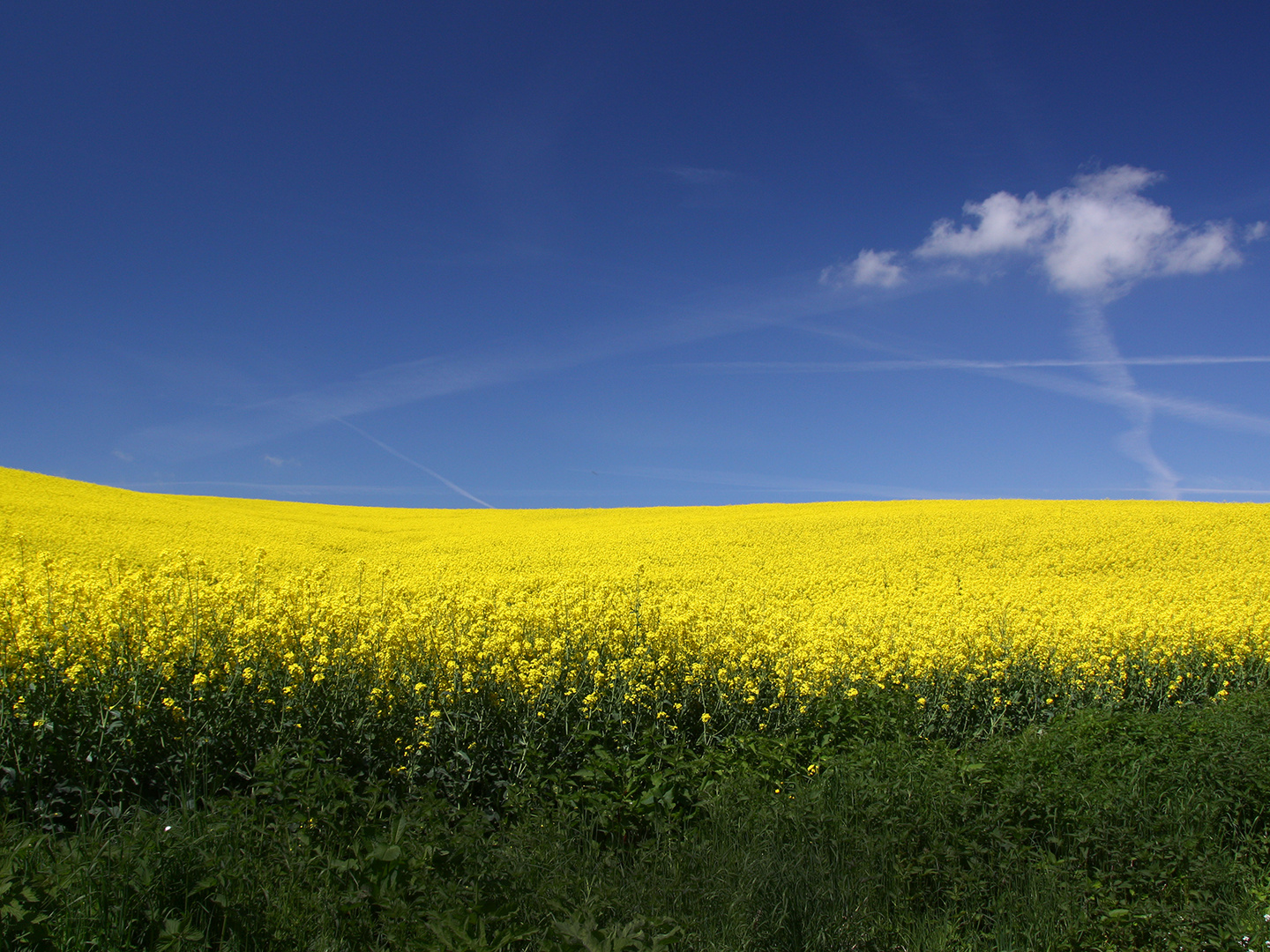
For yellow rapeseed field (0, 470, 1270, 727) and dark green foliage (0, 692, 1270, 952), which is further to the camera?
yellow rapeseed field (0, 470, 1270, 727)

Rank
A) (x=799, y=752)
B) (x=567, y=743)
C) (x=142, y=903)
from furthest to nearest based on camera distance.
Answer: (x=799, y=752)
(x=567, y=743)
(x=142, y=903)

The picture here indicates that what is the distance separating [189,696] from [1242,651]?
48.3ft

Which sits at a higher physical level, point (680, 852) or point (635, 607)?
point (635, 607)

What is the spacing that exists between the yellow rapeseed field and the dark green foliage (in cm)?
112

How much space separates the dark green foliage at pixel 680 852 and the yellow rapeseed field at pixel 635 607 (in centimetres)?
112

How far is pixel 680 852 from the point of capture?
4410mm

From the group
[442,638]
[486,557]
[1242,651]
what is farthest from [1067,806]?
[486,557]

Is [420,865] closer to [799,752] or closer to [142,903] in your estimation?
[142,903]

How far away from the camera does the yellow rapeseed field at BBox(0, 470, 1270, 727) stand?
6426mm

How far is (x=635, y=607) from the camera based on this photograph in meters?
9.43

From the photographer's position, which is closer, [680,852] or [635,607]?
[680,852]

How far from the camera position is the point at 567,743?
5.89m

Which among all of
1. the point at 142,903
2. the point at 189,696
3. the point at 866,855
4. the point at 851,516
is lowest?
the point at 866,855

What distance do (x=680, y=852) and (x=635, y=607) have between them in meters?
5.06
